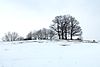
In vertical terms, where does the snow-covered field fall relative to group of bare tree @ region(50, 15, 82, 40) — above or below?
below

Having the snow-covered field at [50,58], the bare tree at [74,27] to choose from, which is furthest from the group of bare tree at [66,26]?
the snow-covered field at [50,58]

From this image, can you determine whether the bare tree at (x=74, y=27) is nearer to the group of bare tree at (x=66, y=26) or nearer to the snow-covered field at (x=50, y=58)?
the group of bare tree at (x=66, y=26)

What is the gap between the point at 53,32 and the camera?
60281 millimetres

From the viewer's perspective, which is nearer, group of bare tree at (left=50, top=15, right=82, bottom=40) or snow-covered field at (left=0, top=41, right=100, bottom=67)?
snow-covered field at (left=0, top=41, right=100, bottom=67)

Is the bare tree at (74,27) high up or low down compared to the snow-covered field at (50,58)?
up

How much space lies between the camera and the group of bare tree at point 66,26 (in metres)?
56.5

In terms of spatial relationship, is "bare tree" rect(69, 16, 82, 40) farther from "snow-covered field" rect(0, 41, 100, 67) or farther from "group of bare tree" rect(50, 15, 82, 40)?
"snow-covered field" rect(0, 41, 100, 67)

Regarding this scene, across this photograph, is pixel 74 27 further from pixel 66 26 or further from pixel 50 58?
pixel 50 58

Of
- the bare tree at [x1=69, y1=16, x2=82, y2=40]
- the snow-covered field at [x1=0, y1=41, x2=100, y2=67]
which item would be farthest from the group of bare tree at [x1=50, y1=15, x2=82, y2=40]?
the snow-covered field at [x1=0, y1=41, x2=100, y2=67]

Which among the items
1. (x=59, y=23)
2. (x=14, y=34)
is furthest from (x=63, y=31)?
(x=14, y=34)

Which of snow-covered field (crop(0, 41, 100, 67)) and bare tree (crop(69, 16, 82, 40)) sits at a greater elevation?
bare tree (crop(69, 16, 82, 40))

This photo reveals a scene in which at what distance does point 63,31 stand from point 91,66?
48.9m

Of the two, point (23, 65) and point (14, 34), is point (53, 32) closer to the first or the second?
point (14, 34)

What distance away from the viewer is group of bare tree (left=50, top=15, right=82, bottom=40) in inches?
2224
